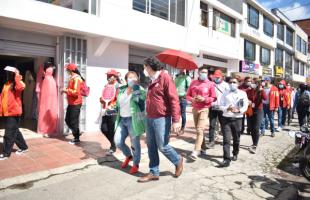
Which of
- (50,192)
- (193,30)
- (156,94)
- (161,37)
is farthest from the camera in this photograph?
(193,30)

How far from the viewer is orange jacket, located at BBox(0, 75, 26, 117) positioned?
545 centimetres

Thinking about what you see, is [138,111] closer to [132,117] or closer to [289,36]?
[132,117]

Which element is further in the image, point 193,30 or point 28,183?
point 193,30

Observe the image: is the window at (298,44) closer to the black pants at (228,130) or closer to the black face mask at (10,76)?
the black pants at (228,130)

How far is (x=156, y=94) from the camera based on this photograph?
448 centimetres

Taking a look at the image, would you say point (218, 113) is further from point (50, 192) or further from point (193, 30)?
point (193, 30)

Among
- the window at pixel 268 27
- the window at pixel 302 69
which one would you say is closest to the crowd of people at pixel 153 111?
the window at pixel 268 27

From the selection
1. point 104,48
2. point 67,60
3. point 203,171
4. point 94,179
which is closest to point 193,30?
point 104,48

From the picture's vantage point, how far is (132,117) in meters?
4.89

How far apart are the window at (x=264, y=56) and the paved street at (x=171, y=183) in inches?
815

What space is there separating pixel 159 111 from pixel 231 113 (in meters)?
1.94

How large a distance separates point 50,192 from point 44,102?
444cm

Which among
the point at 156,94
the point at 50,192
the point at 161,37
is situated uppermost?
the point at 161,37

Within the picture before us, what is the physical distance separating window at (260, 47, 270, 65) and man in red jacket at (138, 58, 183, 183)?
22.8 meters
